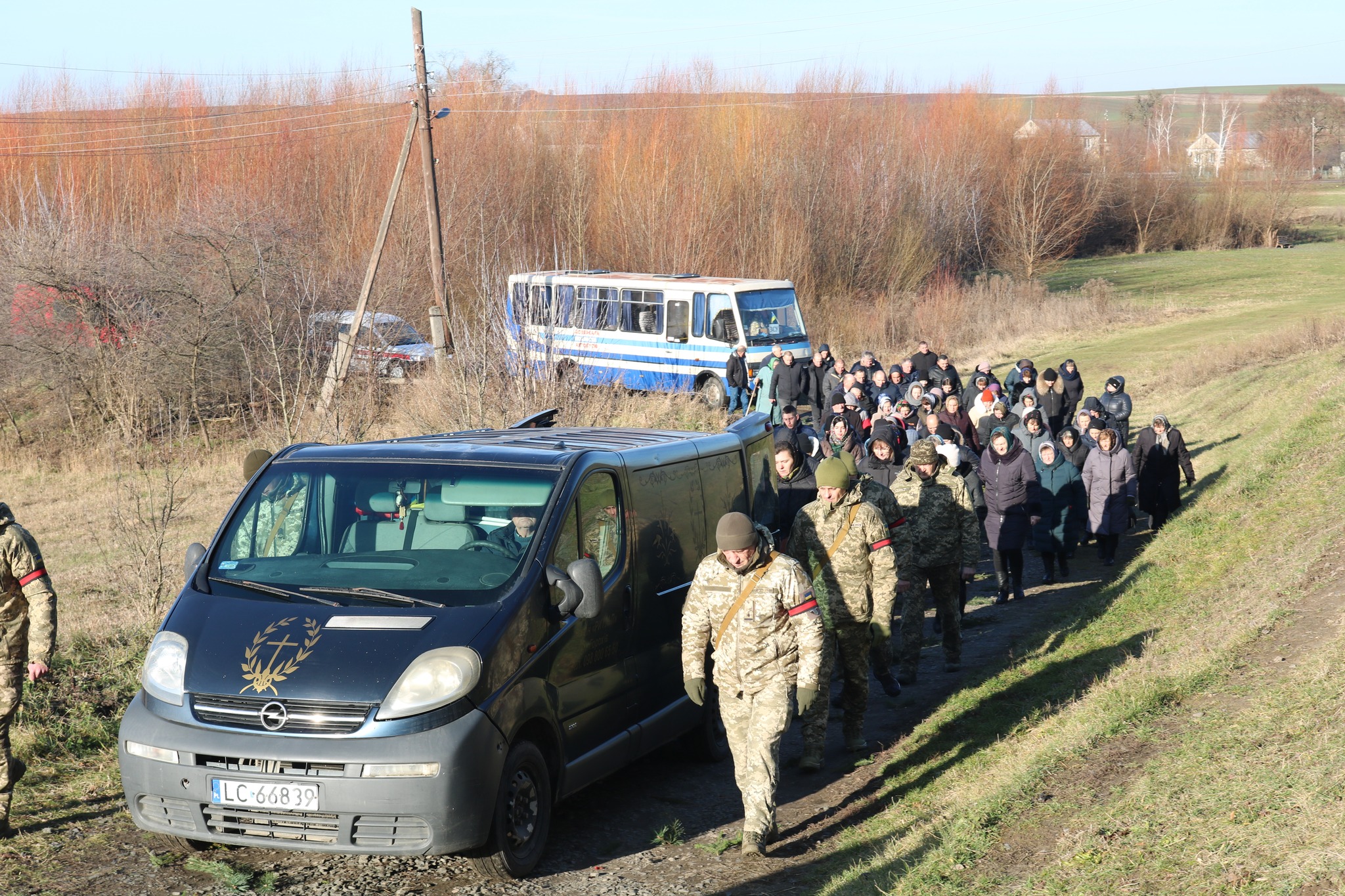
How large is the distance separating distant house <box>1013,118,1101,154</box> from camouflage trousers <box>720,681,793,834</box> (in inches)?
2186

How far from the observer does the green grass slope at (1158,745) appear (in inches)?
185

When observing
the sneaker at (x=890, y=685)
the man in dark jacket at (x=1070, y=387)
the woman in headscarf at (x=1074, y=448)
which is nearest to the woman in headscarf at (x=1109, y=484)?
the woman in headscarf at (x=1074, y=448)

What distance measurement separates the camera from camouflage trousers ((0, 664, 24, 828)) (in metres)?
5.71

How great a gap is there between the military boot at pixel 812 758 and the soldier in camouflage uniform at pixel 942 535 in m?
2.48

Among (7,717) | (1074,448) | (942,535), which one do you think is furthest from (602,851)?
(1074,448)

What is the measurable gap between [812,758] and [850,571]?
1127 millimetres

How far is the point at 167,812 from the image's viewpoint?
4902mm

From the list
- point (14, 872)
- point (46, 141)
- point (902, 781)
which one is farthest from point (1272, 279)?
point (14, 872)

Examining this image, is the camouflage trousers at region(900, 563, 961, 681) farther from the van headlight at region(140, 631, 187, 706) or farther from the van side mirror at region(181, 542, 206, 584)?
the van headlight at region(140, 631, 187, 706)

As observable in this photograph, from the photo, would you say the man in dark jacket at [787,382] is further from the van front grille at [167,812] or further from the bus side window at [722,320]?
the van front grille at [167,812]

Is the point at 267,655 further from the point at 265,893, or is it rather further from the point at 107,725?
the point at 107,725

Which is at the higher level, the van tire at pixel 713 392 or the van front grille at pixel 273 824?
the van front grille at pixel 273 824

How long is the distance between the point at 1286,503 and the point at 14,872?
11077 mm

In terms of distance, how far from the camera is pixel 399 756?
15.4ft
